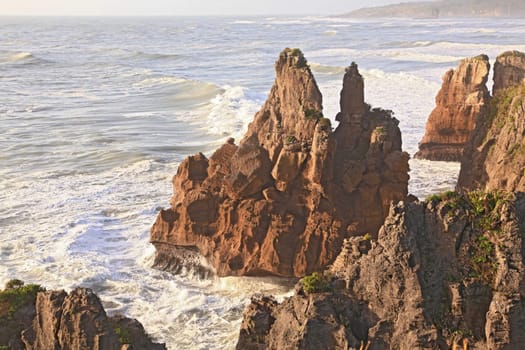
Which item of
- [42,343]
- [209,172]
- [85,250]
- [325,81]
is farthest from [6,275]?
[325,81]

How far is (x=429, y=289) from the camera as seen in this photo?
38.1 ft

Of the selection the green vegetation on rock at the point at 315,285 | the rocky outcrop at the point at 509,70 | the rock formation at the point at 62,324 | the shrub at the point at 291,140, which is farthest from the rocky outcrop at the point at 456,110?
the rock formation at the point at 62,324

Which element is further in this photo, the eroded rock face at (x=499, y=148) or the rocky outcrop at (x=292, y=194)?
the eroded rock face at (x=499, y=148)

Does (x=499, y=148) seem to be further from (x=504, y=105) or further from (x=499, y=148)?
(x=504, y=105)

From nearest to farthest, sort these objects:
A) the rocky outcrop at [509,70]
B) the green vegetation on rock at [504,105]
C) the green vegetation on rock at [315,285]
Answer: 1. the green vegetation on rock at [315,285]
2. the green vegetation on rock at [504,105]
3. the rocky outcrop at [509,70]

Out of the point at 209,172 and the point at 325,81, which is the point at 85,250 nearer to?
the point at 209,172

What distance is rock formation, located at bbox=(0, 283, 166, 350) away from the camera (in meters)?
11.5

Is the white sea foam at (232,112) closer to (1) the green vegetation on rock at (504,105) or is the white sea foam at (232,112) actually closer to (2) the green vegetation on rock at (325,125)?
(1) the green vegetation on rock at (504,105)

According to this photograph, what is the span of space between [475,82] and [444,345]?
74.4 ft

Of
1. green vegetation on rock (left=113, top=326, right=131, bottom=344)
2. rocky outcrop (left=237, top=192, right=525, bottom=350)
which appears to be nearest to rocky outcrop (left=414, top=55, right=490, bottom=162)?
rocky outcrop (left=237, top=192, right=525, bottom=350)

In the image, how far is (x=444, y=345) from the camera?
36.5 ft

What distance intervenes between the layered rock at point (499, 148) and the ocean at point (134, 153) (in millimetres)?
4371

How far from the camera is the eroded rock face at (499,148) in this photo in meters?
21.9

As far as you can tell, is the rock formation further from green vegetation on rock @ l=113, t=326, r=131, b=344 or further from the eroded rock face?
the eroded rock face
